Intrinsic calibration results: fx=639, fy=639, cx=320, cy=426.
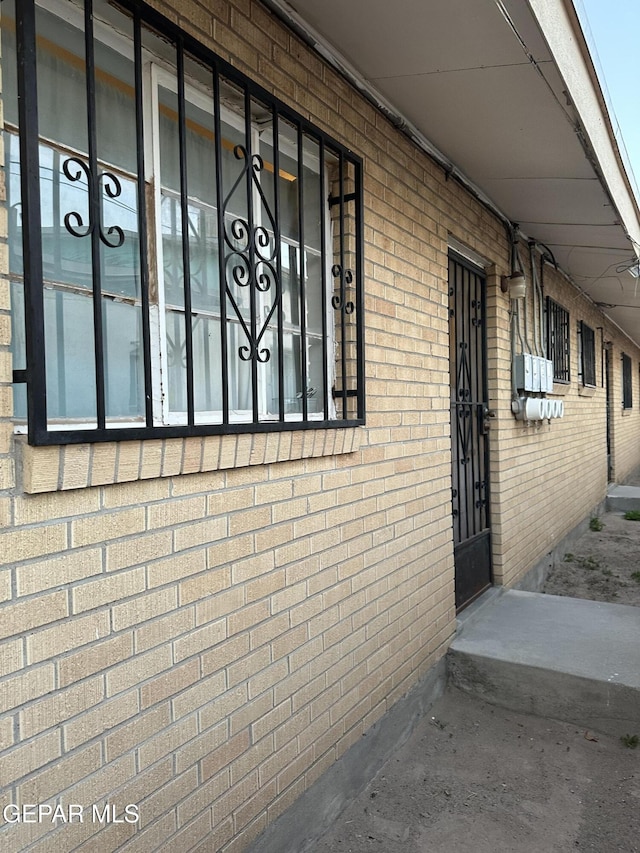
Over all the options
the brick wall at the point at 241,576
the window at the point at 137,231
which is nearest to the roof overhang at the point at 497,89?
the brick wall at the point at 241,576

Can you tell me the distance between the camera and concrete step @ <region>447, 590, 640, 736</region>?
3.30 m

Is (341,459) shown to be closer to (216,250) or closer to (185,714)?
(216,250)

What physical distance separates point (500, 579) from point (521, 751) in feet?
5.94

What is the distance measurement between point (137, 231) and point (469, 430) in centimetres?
323

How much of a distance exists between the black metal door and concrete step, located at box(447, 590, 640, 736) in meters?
0.37

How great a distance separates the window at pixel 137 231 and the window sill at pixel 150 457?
0.04 metres

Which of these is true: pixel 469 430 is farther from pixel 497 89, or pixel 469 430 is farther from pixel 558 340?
pixel 558 340

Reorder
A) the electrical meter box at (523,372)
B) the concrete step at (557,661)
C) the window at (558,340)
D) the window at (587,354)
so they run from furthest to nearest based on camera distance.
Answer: the window at (587,354) < the window at (558,340) < the electrical meter box at (523,372) < the concrete step at (557,661)

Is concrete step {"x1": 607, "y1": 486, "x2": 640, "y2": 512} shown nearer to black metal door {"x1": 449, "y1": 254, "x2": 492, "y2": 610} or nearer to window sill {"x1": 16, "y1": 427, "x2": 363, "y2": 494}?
black metal door {"x1": 449, "y1": 254, "x2": 492, "y2": 610}

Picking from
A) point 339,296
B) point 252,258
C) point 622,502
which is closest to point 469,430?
point 339,296

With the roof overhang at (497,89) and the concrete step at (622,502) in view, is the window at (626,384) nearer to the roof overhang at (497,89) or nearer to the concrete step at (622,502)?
the concrete step at (622,502)

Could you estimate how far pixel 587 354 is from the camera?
8992 mm

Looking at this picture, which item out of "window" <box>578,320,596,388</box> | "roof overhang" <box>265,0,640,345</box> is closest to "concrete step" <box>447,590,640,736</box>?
"roof overhang" <box>265,0,640,345</box>

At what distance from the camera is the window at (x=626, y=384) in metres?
13.8
